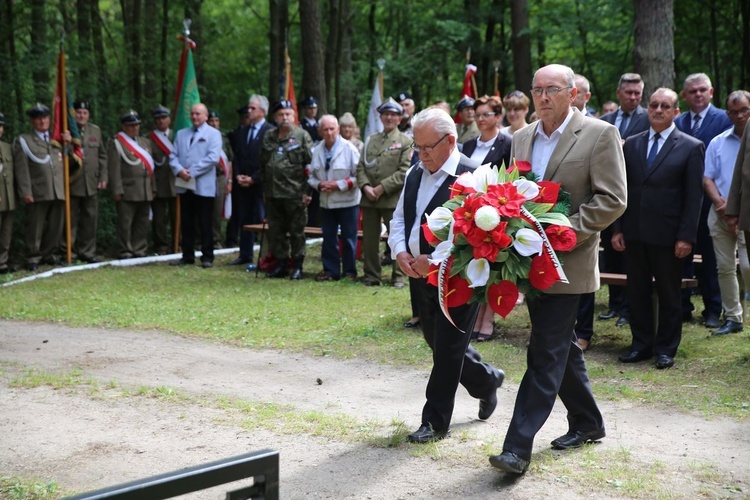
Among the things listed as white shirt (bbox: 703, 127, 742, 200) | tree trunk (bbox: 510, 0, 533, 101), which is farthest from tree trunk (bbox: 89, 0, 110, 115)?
white shirt (bbox: 703, 127, 742, 200)

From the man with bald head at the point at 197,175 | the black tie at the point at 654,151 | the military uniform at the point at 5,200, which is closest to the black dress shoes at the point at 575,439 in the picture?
the black tie at the point at 654,151

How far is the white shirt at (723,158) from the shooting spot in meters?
Result: 8.92

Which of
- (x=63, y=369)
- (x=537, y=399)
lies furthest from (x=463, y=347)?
(x=63, y=369)

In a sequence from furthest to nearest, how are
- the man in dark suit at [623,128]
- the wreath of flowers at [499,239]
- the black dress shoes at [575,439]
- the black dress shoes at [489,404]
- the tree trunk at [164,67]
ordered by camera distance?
the tree trunk at [164,67]
the man in dark suit at [623,128]
the black dress shoes at [489,404]
the black dress shoes at [575,439]
the wreath of flowers at [499,239]

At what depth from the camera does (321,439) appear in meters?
5.62

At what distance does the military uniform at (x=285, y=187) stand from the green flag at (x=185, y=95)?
300 cm

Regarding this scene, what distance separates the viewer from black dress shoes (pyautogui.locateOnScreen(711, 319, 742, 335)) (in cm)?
883

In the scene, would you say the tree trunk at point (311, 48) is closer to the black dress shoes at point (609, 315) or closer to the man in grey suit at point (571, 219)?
the black dress shoes at point (609, 315)

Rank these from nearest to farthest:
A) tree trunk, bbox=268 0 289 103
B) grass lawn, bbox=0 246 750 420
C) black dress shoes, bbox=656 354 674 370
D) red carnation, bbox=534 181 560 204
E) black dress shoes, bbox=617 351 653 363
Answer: red carnation, bbox=534 181 560 204, grass lawn, bbox=0 246 750 420, black dress shoes, bbox=656 354 674 370, black dress shoes, bbox=617 351 653 363, tree trunk, bbox=268 0 289 103

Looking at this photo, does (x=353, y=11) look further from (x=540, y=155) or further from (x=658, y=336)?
(x=540, y=155)

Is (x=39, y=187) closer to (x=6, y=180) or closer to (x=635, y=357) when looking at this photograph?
(x=6, y=180)

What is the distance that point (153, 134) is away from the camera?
1562cm

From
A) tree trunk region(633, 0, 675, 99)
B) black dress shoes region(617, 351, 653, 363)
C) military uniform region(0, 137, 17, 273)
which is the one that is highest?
tree trunk region(633, 0, 675, 99)

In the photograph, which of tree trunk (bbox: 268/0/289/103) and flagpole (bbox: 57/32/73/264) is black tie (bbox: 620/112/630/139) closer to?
flagpole (bbox: 57/32/73/264)
